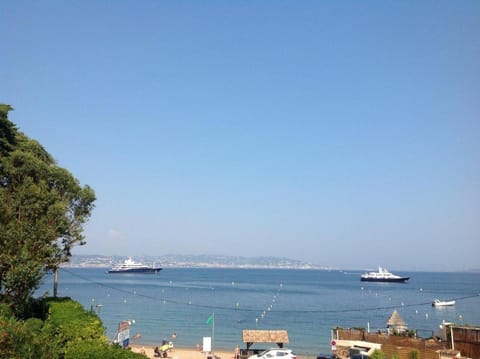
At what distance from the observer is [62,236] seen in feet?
78.7

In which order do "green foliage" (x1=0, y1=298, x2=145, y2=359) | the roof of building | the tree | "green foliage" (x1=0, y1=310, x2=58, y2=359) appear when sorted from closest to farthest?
"green foliage" (x1=0, y1=310, x2=58, y2=359) < "green foliage" (x1=0, y1=298, x2=145, y2=359) < the tree < the roof of building

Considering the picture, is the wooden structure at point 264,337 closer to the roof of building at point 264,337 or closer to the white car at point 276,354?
the roof of building at point 264,337

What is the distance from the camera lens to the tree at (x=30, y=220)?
2033 centimetres

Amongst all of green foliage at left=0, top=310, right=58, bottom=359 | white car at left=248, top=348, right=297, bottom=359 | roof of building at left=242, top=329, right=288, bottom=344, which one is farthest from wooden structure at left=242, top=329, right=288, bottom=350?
green foliage at left=0, top=310, right=58, bottom=359

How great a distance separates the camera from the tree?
20.3 m

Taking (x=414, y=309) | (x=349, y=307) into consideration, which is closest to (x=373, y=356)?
(x=349, y=307)

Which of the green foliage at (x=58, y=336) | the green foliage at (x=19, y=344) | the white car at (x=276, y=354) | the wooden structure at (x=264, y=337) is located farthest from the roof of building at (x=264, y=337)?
the green foliage at (x=19, y=344)

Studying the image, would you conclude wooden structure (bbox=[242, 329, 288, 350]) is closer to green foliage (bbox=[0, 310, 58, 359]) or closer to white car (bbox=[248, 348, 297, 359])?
white car (bbox=[248, 348, 297, 359])

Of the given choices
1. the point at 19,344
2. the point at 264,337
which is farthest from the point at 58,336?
the point at 264,337

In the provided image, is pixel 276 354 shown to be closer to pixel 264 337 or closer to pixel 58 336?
pixel 264 337

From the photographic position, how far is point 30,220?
21.7 metres

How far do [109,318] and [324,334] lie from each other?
2797 cm

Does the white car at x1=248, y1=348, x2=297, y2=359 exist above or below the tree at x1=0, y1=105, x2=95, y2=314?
below

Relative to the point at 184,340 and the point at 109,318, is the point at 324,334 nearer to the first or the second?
the point at 184,340
